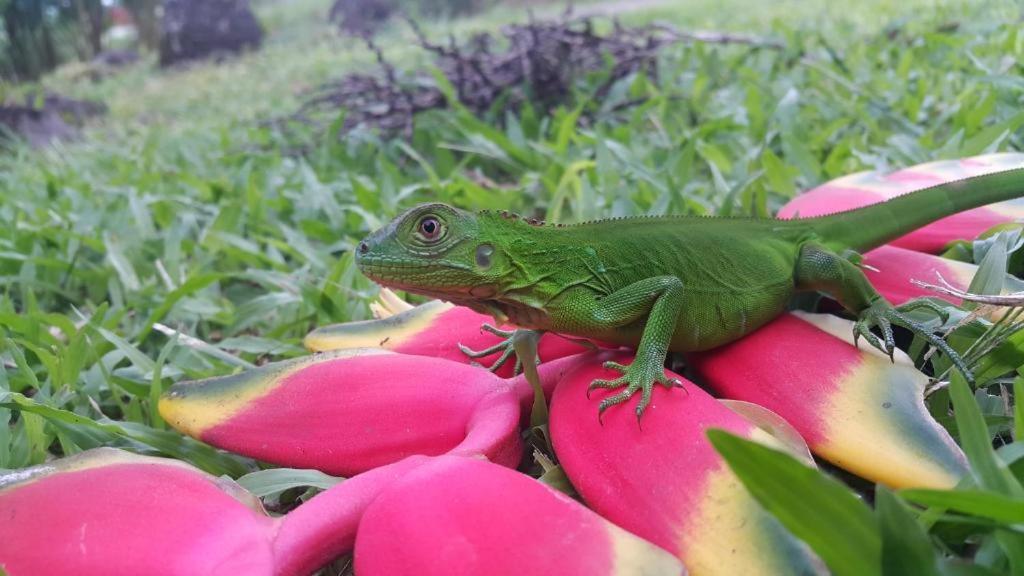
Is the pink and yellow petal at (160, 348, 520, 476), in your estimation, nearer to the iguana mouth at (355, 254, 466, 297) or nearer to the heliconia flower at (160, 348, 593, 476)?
the heliconia flower at (160, 348, 593, 476)

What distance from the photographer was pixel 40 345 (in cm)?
216

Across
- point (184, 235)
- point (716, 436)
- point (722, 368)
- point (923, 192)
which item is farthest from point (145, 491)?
point (184, 235)

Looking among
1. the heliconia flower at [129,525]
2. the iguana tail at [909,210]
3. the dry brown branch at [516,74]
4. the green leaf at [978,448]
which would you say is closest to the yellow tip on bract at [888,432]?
the green leaf at [978,448]

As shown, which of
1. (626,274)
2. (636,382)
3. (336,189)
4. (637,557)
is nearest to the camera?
(637,557)

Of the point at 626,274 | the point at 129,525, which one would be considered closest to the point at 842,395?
the point at 626,274

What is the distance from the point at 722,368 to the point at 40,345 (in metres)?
1.77

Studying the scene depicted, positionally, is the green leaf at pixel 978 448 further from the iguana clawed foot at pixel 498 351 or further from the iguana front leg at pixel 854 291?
the iguana clawed foot at pixel 498 351

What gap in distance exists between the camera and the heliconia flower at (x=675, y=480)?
1.02 m

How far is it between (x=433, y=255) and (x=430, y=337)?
0.25 metres

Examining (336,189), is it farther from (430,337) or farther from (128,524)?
(128,524)

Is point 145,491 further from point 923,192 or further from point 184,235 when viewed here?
point 184,235

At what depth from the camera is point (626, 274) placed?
1646mm

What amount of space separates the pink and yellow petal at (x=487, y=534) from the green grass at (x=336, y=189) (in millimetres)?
667

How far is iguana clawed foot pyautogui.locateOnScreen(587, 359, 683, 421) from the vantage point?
4.16ft
